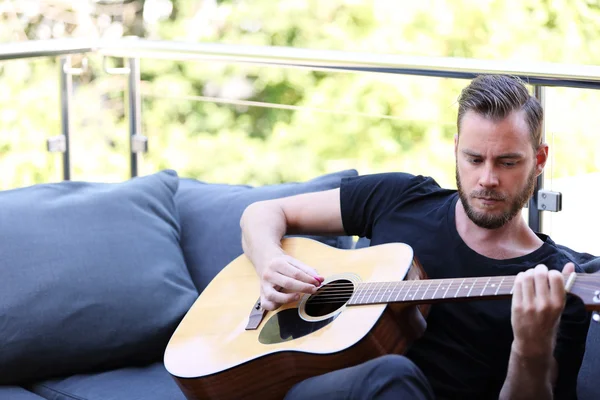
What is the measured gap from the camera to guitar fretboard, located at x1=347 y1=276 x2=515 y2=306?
59.3 inches

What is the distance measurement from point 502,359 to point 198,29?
479 cm

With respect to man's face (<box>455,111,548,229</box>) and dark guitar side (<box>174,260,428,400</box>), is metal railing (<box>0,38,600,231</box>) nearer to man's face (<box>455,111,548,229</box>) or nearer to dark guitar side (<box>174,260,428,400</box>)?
man's face (<box>455,111,548,229</box>)

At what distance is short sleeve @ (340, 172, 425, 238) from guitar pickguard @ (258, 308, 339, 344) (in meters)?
0.30

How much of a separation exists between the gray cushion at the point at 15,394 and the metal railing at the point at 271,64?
3.75ft

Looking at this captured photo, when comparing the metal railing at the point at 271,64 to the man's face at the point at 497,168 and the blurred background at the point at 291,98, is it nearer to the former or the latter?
the blurred background at the point at 291,98

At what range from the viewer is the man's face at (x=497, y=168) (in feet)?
5.61

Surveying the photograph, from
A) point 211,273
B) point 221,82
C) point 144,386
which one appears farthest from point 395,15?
point 144,386

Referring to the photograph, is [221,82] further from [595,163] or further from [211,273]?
[595,163]

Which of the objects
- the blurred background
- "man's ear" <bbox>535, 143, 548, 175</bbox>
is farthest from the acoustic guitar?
the blurred background

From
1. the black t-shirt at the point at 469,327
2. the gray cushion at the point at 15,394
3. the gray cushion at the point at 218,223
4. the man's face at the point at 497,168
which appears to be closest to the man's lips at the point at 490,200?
the man's face at the point at 497,168

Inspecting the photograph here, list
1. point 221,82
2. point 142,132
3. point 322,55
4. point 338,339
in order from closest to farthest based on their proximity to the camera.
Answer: point 338,339 → point 322,55 → point 142,132 → point 221,82

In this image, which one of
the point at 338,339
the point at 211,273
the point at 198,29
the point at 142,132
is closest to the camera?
the point at 338,339

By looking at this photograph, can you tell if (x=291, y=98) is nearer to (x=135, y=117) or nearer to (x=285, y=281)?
(x=135, y=117)

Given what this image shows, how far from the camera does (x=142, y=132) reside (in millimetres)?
3307
